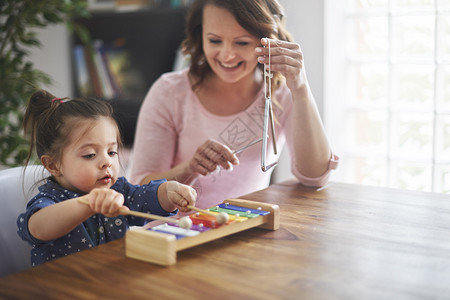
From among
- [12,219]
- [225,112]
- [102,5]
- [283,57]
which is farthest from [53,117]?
[102,5]

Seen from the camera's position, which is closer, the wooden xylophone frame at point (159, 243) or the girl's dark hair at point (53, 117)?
the wooden xylophone frame at point (159, 243)

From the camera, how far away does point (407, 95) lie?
8.38 ft

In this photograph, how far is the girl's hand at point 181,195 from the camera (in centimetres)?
116

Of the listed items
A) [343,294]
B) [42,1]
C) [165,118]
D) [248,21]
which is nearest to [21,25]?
[42,1]

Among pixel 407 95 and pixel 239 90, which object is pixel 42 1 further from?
pixel 407 95

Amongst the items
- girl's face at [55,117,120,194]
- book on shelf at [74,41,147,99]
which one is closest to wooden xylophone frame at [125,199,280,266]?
girl's face at [55,117,120,194]

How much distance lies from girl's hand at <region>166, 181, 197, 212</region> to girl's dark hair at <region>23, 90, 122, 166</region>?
25 cm

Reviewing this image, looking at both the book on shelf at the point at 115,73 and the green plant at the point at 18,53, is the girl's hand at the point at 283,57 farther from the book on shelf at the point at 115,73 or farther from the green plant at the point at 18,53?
the book on shelf at the point at 115,73

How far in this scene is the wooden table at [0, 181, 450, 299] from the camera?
2.66 feet

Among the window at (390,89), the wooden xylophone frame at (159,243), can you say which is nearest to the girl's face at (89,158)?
the wooden xylophone frame at (159,243)

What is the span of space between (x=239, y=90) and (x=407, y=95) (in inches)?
43.2

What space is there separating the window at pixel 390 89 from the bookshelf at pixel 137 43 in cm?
107

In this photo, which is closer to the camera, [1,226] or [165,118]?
[1,226]

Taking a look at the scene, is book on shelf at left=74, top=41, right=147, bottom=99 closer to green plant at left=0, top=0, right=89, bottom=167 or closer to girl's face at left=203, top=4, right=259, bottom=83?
green plant at left=0, top=0, right=89, bottom=167
